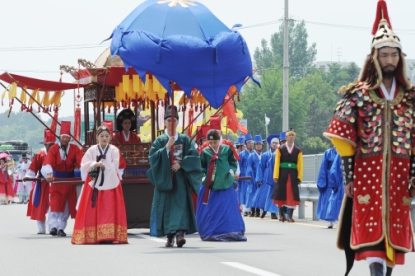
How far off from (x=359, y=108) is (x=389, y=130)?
0.28 metres

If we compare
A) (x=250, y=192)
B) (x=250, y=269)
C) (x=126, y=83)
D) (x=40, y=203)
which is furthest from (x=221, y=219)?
(x=250, y=192)

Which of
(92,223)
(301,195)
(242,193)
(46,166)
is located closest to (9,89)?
(46,166)

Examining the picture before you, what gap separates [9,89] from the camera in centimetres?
1895

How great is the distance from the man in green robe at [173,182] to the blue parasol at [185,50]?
1.38 meters

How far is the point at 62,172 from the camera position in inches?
708

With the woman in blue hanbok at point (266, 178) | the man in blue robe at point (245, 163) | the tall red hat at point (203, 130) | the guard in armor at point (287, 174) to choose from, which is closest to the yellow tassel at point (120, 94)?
the tall red hat at point (203, 130)

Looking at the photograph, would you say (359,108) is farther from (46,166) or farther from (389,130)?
(46,166)

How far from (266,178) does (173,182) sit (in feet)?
33.9

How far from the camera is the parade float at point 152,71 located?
640 inches

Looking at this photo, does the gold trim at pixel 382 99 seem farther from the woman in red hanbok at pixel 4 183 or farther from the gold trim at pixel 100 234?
the woman in red hanbok at pixel 4 183

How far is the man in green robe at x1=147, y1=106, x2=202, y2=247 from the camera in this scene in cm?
1468

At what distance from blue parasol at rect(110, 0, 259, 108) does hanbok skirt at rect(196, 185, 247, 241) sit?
133 cm

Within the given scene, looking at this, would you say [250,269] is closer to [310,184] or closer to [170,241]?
[170,241]

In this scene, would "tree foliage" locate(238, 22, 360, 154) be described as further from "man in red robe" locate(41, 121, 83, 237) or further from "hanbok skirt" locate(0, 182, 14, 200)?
"man in red robe" locate(41, 121, 83, 237)
